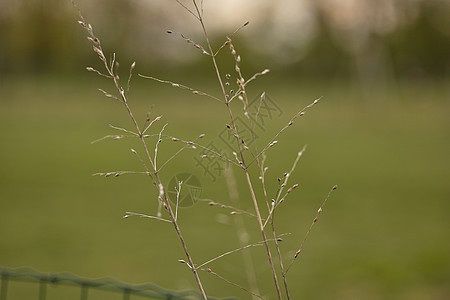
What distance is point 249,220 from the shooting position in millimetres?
5906

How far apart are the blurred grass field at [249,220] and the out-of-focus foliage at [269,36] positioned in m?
13.8

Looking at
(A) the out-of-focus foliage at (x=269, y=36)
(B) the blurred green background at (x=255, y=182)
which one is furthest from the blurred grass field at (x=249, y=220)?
(A) the out-of-focus foliage at (x=269, y=36)

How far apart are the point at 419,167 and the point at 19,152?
787cm

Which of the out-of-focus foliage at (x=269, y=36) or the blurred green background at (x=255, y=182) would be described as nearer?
the blurred green background at (x=255, y=182)

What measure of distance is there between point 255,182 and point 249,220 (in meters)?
2.48

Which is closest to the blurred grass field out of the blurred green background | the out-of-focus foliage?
the blurred green background

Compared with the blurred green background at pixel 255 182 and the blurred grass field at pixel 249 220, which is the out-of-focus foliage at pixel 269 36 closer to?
the blurred green background at pixel 255 182

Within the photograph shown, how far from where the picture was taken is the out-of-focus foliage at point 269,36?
2803 cm

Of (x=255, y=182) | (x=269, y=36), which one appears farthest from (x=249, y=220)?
(x=269, y=36)

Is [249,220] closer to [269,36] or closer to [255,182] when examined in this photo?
[255,182]

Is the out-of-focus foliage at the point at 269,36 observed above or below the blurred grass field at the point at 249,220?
above

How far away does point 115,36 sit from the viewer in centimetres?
3120

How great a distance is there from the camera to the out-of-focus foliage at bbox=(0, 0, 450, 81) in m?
28.0

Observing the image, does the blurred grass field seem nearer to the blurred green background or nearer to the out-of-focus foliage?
the blurred green background
